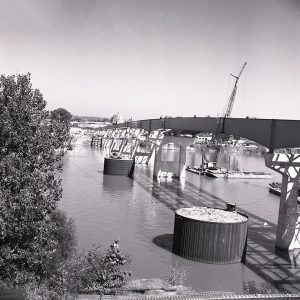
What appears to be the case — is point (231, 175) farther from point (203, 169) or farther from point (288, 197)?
point (288, 197)

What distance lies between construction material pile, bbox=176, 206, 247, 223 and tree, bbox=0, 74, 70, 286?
15457mm

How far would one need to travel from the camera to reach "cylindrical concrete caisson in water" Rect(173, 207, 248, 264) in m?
26.8

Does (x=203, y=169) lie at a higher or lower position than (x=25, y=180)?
lower

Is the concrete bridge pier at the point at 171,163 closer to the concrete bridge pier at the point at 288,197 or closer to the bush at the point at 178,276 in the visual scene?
the concrete bridge pier at the point at 288,197

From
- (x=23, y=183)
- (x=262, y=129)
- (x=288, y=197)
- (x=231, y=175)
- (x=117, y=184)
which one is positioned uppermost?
(x=262, y=129)

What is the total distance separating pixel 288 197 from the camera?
31.2 m

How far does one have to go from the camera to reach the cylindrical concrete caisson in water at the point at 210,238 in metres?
26.8

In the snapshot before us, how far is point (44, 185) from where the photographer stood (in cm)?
1337

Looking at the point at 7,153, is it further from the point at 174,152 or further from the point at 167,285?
the point at 174,152

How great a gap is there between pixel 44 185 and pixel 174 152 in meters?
145

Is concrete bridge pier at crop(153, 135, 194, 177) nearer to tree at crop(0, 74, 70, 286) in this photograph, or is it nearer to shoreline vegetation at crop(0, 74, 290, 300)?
shoreline vegetation at crop(0, 74, 290, 300)

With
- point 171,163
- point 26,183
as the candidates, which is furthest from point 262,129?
point 171,163

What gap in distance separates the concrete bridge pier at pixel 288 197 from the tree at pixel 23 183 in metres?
21.1

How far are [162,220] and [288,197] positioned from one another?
13722 mm
